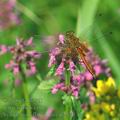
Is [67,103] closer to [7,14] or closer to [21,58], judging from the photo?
[21,58]

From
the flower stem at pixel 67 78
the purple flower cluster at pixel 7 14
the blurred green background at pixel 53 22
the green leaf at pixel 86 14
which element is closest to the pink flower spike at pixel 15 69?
the flower stem at pixel 67 78

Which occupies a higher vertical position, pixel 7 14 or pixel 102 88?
pixel 7 14

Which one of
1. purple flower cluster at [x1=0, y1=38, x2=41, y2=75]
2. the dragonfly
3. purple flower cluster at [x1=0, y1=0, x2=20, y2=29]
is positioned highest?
purple flower cluster at [x1=0, y1=0, x2=20, y2=29]

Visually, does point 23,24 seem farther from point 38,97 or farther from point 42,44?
point 38,97

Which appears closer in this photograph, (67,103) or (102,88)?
(67,103)

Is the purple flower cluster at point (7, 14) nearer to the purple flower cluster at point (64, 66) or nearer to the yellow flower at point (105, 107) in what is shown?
the yellow flower at point (105, 107)

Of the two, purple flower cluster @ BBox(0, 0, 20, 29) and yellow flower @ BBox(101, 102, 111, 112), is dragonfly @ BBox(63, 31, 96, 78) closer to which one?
yellow flower @ BBox(101, 102, 111, 112)

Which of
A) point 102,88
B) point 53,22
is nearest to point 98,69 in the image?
point 102,88

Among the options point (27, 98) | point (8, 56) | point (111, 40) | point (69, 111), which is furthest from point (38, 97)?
point (111, 40)

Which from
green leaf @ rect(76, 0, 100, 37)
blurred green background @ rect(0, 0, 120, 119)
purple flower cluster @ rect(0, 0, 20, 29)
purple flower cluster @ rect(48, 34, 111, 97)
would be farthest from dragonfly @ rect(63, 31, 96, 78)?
purple flower cluster @ rect(0, 0, 20, 29)
